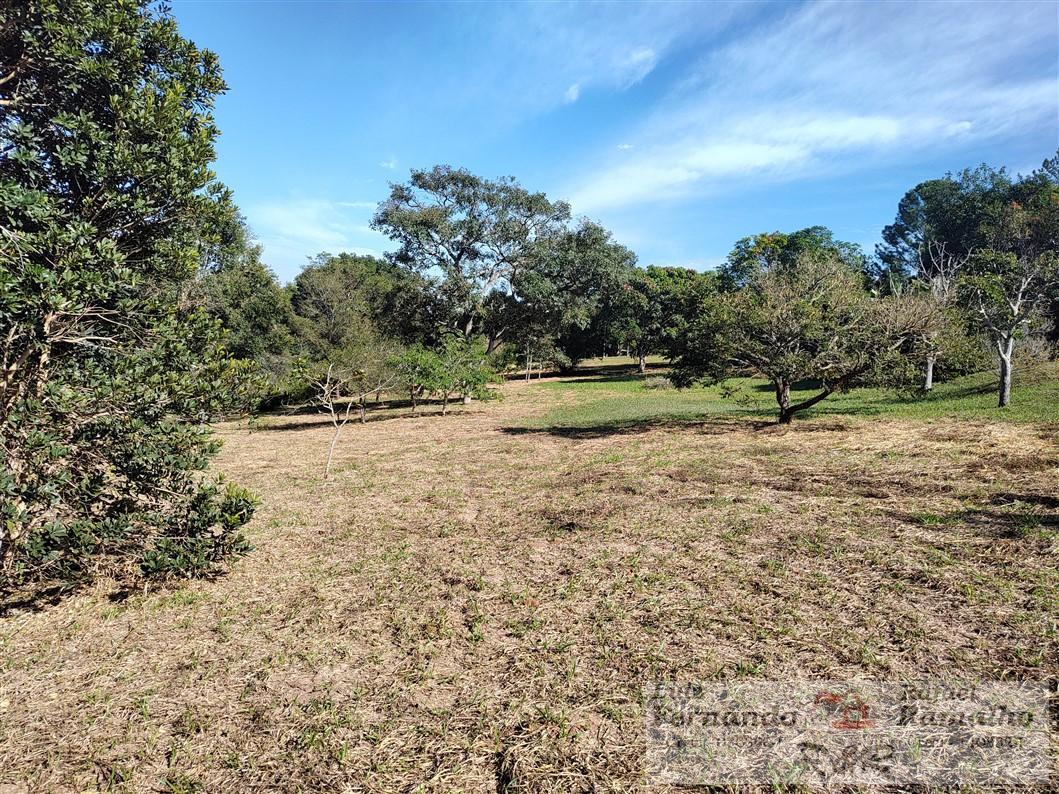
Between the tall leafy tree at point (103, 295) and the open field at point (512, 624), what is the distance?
2.96 feet

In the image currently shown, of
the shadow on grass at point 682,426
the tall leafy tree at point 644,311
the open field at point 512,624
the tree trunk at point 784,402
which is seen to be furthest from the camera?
the tall leafy tree at point 644,311

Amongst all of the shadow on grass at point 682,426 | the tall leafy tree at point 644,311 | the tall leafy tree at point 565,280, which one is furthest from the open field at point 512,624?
the tall leafy tree at point 644,311

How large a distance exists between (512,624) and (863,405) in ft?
59.6

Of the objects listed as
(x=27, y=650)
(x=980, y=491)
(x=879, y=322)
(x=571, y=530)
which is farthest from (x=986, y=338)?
(x=27, y=650)

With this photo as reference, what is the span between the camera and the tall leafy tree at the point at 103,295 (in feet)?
12.3

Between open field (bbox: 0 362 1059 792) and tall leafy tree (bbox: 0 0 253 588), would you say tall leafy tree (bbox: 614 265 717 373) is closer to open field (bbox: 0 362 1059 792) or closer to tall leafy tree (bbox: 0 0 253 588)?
open field (bbox: 0 362 1059 792)

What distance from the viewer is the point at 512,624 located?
13.9 ft

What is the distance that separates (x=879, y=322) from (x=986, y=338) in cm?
797

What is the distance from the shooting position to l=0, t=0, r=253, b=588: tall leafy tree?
376 centimetres

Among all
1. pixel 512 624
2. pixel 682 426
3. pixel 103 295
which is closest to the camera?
pixel 103 295

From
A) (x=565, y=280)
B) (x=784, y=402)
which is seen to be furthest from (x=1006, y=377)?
(x=565, y=280)

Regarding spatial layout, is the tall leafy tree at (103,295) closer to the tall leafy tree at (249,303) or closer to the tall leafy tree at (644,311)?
the tall leafy tree at (249,303)

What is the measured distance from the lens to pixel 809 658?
3516 mm

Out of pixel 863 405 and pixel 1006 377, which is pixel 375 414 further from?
pixel 1006 377
